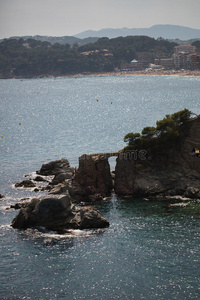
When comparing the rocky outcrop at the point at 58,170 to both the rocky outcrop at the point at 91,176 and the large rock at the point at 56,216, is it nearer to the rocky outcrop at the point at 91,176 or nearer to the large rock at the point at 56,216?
the rocky outcrop at the point at 91,176

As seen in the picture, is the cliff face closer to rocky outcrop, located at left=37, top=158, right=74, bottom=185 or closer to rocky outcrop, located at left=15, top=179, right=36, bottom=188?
rocky outcrop, located at left=37, top=158, right=74, bottom=185

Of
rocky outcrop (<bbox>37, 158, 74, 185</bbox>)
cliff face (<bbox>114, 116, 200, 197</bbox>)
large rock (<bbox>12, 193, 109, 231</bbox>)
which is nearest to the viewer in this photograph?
large rock (<bbox>12, 193, 109, 231</bbox>)

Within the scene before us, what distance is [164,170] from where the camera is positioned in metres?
68.1

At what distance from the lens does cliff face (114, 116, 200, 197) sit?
66125 mm

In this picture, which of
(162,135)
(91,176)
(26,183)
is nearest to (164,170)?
(162,135)

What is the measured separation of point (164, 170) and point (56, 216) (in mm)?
20334

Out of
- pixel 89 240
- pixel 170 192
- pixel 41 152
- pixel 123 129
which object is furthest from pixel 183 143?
pixel 123 129

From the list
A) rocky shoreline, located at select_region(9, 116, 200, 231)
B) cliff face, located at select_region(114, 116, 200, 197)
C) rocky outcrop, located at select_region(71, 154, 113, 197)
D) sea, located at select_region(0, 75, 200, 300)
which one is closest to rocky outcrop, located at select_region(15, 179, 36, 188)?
sea, located at select_region(0, 75, 200, 300)

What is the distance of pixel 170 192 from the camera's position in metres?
65.5

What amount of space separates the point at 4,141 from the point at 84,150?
2658 cm

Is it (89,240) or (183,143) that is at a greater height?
(183,143)

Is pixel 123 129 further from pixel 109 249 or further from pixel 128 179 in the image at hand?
pixel 109 249

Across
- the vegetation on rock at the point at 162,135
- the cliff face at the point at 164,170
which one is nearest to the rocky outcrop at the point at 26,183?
the cliff face at the point at 164,170

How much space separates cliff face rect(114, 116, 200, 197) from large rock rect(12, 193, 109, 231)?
42.9ft
